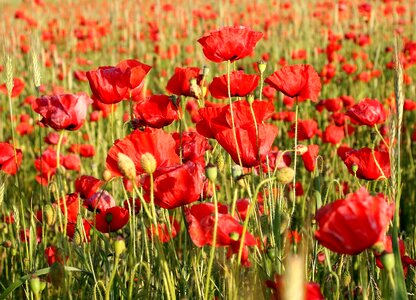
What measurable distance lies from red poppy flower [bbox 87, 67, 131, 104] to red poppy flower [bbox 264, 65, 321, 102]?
37 centimetres

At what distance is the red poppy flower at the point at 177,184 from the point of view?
3.99 feet

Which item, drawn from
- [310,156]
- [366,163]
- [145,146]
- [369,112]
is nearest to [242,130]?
[145,146]

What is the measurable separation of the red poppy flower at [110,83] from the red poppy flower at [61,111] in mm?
63

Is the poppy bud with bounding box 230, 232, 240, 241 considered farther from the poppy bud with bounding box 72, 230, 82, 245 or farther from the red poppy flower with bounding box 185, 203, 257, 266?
the poppy bud with bounding box 72, 230, 82, 245

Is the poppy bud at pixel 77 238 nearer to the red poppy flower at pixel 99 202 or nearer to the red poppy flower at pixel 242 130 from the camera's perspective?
the red poppy flower at pixel 99 202

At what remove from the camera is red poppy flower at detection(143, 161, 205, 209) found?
3.99 ft

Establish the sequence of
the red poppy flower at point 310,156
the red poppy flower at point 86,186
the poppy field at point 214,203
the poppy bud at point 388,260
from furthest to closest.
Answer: the red poppy flower at point 310,156
the red poppy flower at point 86,186
the poppy field at point 214,203
the poppy bud at point 388,260

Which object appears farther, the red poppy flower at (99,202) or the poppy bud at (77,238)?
the red poppy flower at (99,202)

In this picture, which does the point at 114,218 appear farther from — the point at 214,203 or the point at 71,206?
the point at 214,203

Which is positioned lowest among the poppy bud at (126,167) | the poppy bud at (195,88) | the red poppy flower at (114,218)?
the red poppy flower at (114,218)

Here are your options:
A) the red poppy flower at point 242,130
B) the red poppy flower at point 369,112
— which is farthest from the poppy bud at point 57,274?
the red poppy flower at point 369,112

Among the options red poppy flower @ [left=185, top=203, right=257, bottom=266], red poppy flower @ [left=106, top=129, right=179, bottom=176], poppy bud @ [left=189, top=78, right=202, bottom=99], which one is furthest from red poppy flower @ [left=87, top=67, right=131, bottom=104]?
red poppy flower @ [left=185, top=203, right=257, bottom=266]

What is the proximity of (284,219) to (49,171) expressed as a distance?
1.45m

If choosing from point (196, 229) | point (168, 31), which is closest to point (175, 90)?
point (196, 229)
